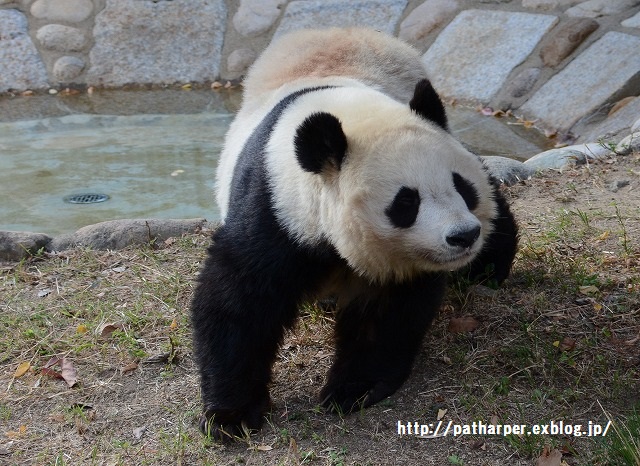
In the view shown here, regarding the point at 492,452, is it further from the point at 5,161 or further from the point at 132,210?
the point at 5,161

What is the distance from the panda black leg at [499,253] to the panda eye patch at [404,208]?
1490 mm

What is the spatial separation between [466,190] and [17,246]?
3316 millimetres

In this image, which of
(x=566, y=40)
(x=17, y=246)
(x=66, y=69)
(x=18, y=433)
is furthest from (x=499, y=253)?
(x=66, y=69)

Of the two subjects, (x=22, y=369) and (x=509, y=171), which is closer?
(x=22, y=369)

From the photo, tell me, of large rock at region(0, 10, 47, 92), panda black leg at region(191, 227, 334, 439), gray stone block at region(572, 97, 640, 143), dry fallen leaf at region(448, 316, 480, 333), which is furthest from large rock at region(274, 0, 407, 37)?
panda black leg at region(191, 227, 334, 439)

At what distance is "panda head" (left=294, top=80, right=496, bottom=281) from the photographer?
3305 millimetres

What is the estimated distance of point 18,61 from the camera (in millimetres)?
9719

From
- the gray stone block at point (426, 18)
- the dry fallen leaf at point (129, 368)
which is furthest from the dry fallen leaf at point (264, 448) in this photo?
the gray stone block at point (426, 18)

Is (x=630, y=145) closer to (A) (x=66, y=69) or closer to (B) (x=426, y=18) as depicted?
(B) (x=426, y=18)

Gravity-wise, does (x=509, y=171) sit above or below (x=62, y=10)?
above

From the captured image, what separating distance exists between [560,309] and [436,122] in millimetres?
1310

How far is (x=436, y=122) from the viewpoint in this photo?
3705 millimetres

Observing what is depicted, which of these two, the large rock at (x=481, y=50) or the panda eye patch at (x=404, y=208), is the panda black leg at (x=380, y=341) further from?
the large rock at (x=481, y=50)

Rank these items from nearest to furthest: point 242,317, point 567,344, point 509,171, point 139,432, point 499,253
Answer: point 242,317
point 139,432
point 567,344
point 499,253
point 509,171
